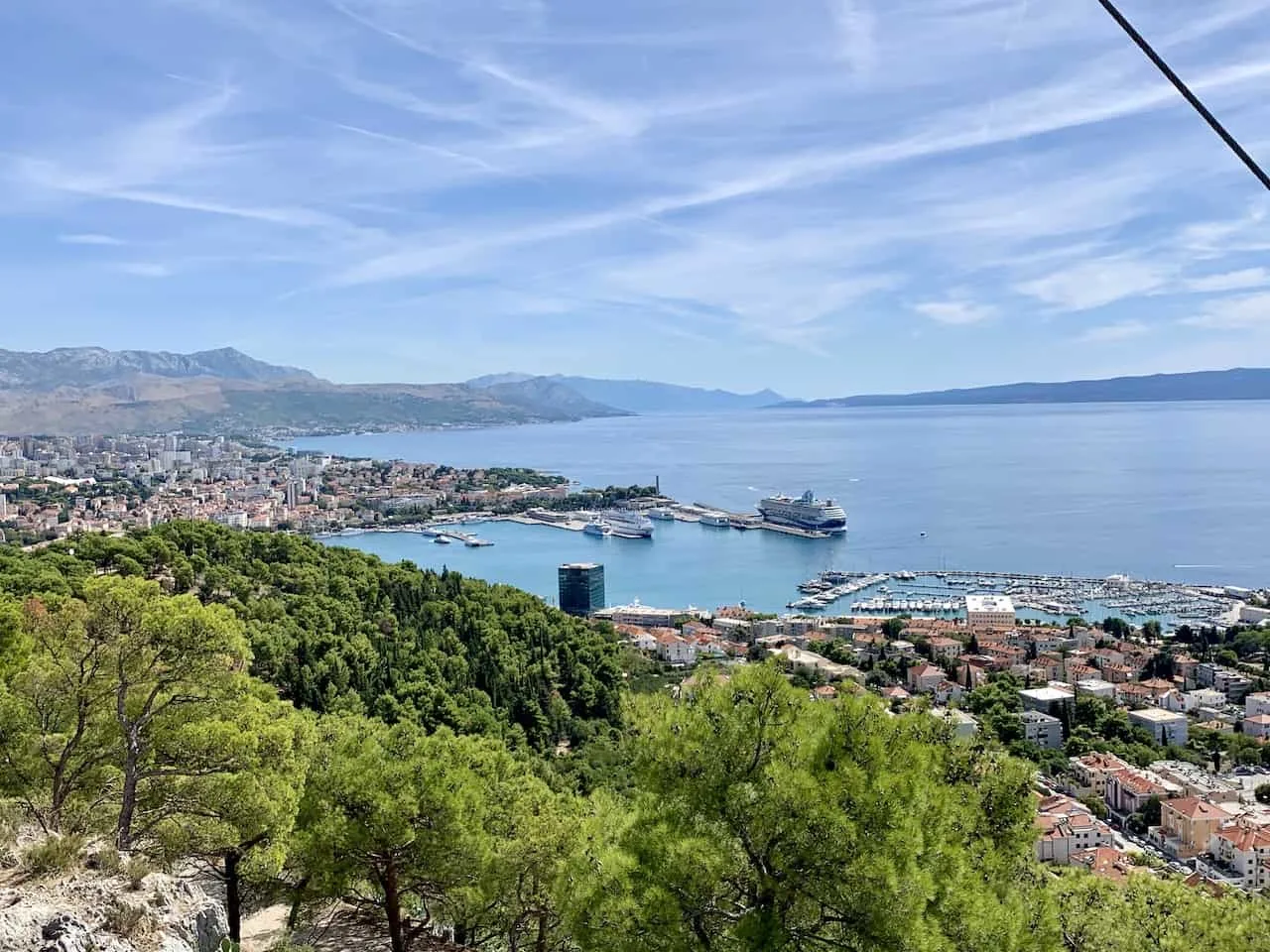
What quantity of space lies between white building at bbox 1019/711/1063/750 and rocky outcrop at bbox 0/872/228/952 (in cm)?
1652

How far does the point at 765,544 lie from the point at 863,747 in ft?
117

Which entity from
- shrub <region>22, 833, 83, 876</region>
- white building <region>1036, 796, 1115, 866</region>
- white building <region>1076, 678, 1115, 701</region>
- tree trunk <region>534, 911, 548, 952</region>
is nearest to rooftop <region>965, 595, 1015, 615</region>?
white building <region>1076, 678, 1115, 701</region>

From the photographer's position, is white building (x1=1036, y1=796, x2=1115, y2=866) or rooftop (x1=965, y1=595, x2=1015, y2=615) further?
rooftop (x1=965, y1=595, x2=1015, y2=615)

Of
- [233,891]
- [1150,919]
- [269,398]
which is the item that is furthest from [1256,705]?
[269,398]

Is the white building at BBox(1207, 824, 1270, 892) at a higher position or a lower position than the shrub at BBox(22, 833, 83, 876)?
lower

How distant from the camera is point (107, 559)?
12.2m

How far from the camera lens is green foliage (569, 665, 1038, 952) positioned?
2.50 meters

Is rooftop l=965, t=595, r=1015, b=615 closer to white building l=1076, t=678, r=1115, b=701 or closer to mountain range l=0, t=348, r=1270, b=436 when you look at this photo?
white building l=1076, t=678, r=1115, b=701

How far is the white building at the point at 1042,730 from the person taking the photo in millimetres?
16609

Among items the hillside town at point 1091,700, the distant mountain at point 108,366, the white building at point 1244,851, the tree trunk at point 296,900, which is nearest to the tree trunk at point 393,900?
the tree trunk at point 296,900

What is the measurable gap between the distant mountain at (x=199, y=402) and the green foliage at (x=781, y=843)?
330 ft

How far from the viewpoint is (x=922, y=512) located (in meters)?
43.3

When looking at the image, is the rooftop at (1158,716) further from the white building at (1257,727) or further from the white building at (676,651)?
the white building at (676,651)

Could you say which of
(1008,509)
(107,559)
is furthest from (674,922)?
(1008,509)
